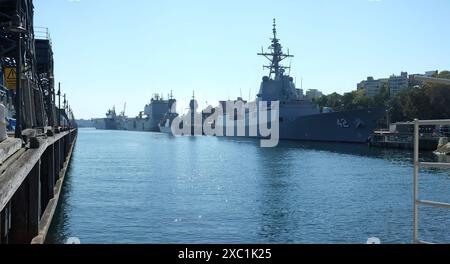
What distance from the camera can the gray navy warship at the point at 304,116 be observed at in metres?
78.0

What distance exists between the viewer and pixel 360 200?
77.1 ft

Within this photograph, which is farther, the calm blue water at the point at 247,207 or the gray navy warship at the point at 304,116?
the gray navy warship at the point at 304,116

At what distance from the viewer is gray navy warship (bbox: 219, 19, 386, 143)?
78.0 metres

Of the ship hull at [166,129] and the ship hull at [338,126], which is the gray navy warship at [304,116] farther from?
the ship hull at [166,129]

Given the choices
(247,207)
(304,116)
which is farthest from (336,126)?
(247,207)

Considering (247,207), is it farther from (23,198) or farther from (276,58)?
(276,58)

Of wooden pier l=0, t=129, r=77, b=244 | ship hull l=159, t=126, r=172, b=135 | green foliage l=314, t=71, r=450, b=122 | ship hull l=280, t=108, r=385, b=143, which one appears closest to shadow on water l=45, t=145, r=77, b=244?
wooden pier l=0, t=129, r=77, b=244

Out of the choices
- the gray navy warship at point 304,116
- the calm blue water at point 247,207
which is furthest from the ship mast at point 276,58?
the calm blue water at point 247,207

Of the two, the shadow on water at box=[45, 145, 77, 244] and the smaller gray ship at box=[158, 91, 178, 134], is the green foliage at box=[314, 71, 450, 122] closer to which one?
the shadow on water at box=[45, 145, 77, 244]

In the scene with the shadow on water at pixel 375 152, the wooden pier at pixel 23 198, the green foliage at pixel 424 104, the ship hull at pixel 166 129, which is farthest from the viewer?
the ship hull at pixel 166 129

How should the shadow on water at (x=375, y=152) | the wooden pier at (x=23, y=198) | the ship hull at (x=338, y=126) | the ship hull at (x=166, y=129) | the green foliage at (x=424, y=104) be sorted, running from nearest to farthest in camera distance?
the wooden pier at (x=23, y=198) → the shadow on water at (x=375, y=152) → the ship hull at (x=338, y=126) → the green foliage at (x=424, y=104) → the ship hull at (x=166, y=129)

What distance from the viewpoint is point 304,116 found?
88.4 meters

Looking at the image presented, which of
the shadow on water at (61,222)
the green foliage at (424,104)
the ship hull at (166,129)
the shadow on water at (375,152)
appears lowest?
the shadow on water at (61,222)
